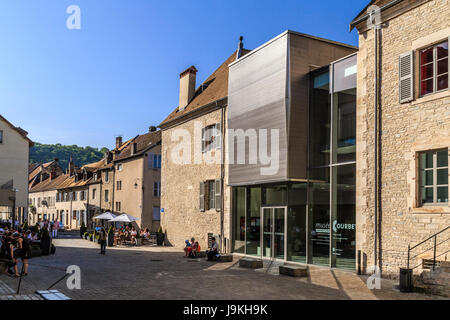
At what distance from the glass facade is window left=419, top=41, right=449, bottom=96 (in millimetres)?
2777

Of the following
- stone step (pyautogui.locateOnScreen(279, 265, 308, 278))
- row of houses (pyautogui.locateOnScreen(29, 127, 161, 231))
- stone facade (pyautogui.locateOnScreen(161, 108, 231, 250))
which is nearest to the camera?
stone step (pyautogui.locateOnScreen(279, 265, 308, 278))

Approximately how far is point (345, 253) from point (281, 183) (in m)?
4.00

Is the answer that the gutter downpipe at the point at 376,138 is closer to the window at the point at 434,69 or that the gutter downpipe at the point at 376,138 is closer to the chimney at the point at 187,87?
the window at the point at 434,69

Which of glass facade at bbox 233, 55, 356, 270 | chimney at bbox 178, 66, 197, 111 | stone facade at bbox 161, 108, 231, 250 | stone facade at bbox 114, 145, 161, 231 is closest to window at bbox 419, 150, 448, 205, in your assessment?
glass facade at bbox 233, 55, 356, 270

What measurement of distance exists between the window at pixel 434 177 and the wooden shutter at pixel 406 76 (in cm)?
169

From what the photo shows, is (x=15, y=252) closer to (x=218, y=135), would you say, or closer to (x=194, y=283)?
(x=194, y=283)

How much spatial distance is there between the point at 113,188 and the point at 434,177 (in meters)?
35.3

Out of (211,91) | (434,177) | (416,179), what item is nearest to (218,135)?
(211,91)

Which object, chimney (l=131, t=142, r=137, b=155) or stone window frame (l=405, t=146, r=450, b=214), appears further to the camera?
chimney (l=131, t=142, r=137, b=155)

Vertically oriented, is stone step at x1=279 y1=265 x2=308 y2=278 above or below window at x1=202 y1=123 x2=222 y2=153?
below

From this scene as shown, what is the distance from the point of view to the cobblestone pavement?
10.7 meters

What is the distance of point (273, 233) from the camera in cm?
1897

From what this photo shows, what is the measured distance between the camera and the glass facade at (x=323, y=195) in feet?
51.1

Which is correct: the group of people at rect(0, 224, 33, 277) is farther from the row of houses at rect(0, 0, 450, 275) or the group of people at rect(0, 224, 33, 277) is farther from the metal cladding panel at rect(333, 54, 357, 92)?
the metal cladding panel at rect(333, 54, 357, 92)
